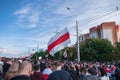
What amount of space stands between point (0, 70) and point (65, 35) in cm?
436

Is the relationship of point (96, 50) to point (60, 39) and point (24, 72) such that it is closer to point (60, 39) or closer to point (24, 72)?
point (60, 39)

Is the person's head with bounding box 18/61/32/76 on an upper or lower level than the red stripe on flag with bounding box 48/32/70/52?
lower

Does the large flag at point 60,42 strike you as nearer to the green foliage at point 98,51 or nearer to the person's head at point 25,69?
the person's head at point 25,69

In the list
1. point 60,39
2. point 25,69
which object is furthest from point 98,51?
point 25,69

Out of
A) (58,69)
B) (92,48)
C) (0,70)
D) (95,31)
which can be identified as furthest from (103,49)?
(58,69)

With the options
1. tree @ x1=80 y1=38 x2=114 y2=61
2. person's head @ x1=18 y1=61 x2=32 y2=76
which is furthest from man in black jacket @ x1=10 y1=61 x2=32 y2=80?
tree @ x1=80 y1=38 x2=114 y2=61

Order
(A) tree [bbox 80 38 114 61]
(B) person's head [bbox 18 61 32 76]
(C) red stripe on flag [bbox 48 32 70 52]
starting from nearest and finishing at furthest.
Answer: (B) person's head [bbox 18 61 32 76], (C) red stripe on flag [bbox 48 32 70 52], (A) tree [bbox 80 38 114 61]

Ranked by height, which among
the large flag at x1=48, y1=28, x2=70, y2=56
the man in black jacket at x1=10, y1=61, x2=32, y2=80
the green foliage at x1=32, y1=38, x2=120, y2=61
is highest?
the green foliage at x1=32, y1=38, x2=120, y2=61

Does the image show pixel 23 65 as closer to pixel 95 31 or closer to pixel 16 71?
pixel 16 71

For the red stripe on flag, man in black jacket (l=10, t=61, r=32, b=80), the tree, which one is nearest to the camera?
man in black jacket (l=10, t=61, r=32, b=80)

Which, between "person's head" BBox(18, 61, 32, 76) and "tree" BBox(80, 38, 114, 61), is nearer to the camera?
"person's head" BBox(18, 61, 32, 76)

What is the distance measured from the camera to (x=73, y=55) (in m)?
84.2

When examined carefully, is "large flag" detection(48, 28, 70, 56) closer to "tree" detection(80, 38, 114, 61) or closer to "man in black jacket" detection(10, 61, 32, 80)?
"man in black jacket" detection(10, 61, 32, 80)

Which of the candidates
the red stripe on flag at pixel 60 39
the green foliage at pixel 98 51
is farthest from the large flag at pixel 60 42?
the green foliage at pixel 98 51
